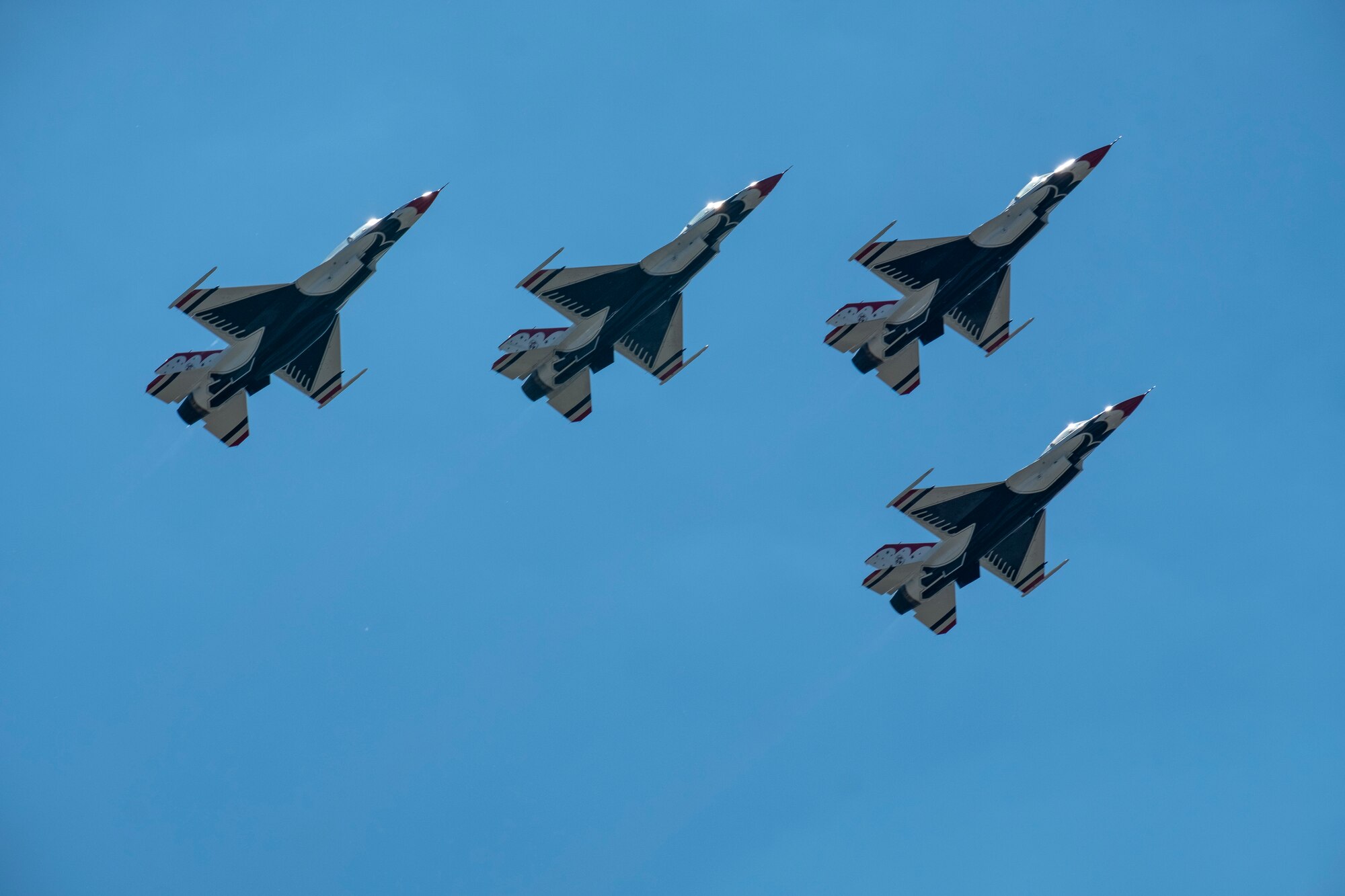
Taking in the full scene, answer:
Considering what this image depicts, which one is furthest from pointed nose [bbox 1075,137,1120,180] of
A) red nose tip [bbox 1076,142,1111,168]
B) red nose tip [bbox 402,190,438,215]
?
red nose tip [bbox 402,190,438,215]

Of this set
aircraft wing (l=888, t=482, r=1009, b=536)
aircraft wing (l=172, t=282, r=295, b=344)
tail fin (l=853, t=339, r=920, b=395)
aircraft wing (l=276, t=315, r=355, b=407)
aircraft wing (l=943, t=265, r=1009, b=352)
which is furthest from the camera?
aircraft wing (l=943, t=265, r=1009, b=352)

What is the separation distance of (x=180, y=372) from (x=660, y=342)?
17575mm

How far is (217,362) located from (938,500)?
26.7m

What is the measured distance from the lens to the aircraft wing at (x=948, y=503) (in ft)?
225

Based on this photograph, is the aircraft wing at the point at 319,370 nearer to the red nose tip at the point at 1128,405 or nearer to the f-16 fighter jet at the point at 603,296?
the f-16 fighter jet at the point at 603,296

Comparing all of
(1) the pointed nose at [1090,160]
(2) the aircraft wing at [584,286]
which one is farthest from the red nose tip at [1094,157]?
(2) the aircraft wing at [584,286]

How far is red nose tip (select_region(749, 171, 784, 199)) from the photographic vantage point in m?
67.3

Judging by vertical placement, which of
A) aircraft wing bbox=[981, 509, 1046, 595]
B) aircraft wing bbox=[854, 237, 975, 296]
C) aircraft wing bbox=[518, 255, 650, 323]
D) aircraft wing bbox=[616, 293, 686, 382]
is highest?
aircraft wing bbox=[518, 255, 650, 323]

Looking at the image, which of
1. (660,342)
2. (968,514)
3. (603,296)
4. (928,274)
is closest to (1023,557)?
(968,514)

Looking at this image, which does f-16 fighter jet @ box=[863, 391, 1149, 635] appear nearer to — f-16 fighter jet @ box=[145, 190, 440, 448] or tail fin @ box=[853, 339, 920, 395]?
tail fin @ box=[853, 339, 920, 395]

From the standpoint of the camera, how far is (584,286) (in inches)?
2638

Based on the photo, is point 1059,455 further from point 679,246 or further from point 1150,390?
point 679,246

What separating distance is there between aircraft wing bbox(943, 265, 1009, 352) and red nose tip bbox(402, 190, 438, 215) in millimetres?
19721

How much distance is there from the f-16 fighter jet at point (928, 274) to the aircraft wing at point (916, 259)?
0.02 meters
